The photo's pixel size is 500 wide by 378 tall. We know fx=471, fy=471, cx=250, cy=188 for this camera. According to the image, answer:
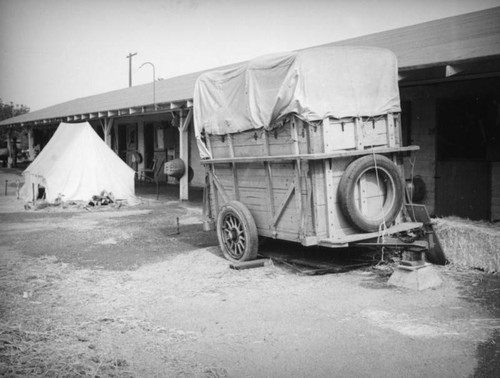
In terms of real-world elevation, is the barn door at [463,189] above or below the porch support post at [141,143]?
below

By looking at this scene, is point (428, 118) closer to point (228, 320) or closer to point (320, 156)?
point (320, 156)

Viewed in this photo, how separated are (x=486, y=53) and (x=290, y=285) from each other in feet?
15.1

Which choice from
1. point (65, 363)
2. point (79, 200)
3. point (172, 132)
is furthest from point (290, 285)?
point (172, 132)

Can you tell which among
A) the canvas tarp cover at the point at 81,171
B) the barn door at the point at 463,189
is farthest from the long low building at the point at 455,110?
the canvas tarp cover at the point at 81,171

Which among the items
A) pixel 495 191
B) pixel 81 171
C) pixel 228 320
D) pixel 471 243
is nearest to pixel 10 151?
pixel 81 171

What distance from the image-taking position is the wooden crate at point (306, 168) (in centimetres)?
581

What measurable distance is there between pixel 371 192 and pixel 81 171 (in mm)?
11029

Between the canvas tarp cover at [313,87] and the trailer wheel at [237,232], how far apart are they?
47.1 inches

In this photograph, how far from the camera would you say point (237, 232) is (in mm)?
6992

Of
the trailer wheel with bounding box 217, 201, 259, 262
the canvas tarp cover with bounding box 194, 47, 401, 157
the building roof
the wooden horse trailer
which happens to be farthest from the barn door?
the trailer wheel with bounding box 217, 201, 259, 262

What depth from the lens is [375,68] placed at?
6.35 m

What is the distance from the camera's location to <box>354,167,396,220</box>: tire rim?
6.10 m

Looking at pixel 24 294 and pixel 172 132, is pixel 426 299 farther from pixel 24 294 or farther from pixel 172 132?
pixel 172 132

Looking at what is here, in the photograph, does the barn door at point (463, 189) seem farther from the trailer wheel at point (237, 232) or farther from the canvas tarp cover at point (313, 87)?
the trailer wheel at point (237, 232)
